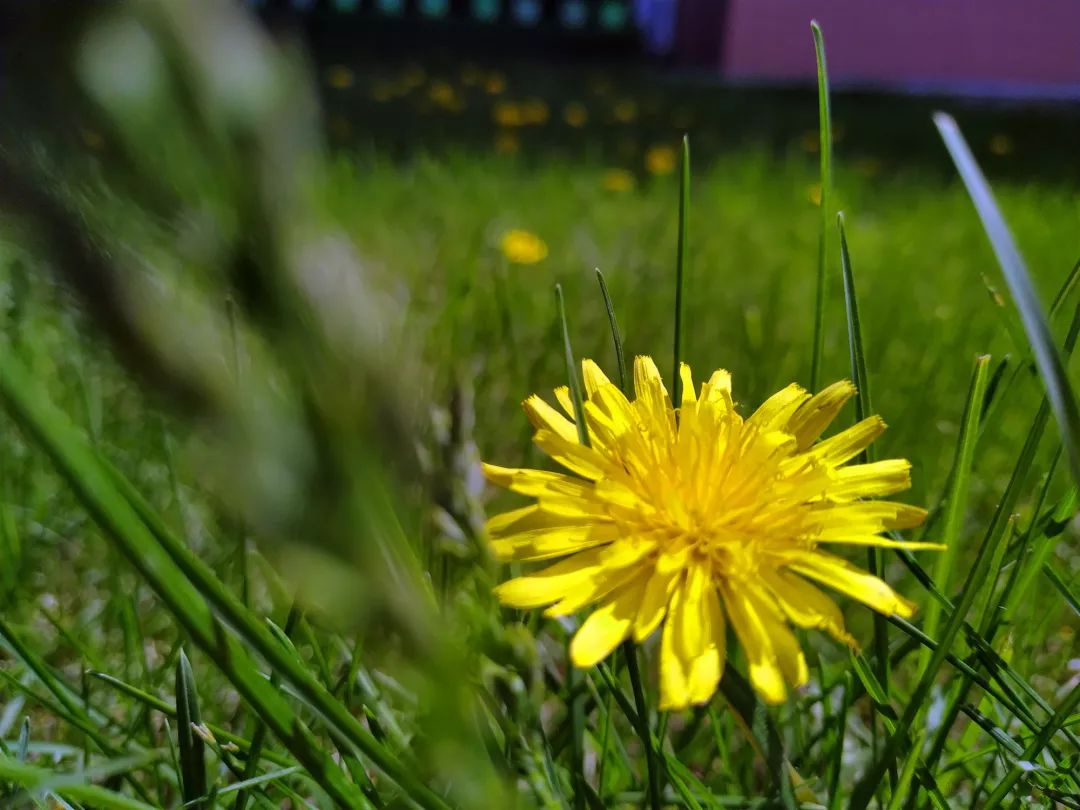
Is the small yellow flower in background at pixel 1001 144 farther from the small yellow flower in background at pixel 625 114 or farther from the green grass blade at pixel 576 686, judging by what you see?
the green grass blade at pixel 576 686

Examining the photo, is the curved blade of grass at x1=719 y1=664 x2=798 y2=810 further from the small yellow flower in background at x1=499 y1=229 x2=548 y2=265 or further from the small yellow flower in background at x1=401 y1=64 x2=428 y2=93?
the small yellow flower in background at x1=401 y1=64 x2=428 y2=93

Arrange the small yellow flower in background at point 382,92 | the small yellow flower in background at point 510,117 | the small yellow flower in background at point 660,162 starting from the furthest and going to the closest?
the small yellow flower in background at point 382,92, the small yellow flower in background at point 510,117, the small yellow flower in background at point 660,162

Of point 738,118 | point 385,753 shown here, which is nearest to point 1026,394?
point 385,753

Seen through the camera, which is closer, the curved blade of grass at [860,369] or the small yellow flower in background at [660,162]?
the curved blade of grass at [860,369]

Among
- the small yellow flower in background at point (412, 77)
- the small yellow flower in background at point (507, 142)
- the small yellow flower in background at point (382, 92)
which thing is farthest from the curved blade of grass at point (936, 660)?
the small yellow flower in background at point (412, 77)

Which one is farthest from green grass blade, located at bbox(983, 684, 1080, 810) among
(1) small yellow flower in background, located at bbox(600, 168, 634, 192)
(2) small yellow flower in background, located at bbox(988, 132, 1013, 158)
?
(2) small yellow flower in background, located at bbox(988, 132, 1013, 158)

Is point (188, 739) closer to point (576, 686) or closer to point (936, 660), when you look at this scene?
point (576, 686)
